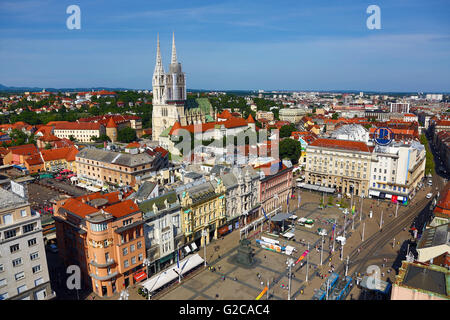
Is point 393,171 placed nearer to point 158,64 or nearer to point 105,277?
point 105,277

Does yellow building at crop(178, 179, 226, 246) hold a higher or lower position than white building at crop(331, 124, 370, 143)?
lower

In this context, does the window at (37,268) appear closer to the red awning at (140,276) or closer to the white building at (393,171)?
the red awning at (140,276)

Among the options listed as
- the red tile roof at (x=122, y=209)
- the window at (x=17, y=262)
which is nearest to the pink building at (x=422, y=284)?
the red tile roof at (x=122, y=209)

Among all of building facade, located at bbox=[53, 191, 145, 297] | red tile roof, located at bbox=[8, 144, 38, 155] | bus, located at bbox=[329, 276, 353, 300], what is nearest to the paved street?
bus, located at bbox=[329, 276, 353, 300]

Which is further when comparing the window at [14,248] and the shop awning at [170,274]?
the shop awning at [170,274]

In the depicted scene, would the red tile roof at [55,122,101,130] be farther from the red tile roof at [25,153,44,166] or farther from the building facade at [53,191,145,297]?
the building facade at [53,191,145,297]

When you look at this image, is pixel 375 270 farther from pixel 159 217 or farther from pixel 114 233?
pixel 114 233

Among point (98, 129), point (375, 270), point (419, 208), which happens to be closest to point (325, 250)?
point (375, 270)
